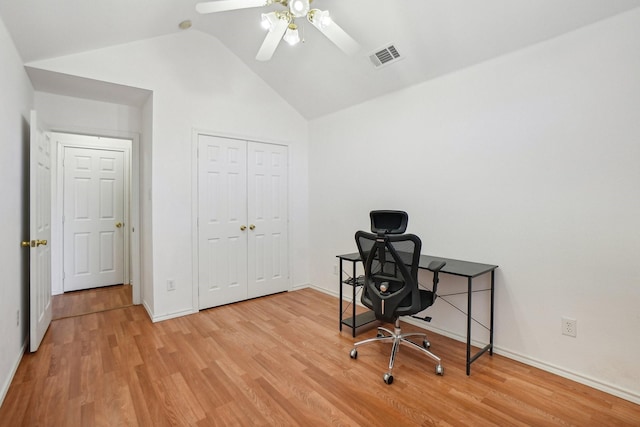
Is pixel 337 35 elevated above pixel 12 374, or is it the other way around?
pixel 337 35

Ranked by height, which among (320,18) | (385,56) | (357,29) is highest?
(357,29)

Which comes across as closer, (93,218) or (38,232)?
(38,232)

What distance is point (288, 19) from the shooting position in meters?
2.03

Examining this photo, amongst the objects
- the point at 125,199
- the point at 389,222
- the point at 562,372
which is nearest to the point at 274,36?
the point at 389,222

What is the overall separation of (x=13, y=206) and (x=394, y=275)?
113 inches

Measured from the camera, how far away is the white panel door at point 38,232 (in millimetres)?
2473

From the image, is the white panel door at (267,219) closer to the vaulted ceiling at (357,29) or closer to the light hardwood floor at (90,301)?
the vaulted ceiling at (357,29)

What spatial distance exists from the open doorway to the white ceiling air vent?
3469 millimetres

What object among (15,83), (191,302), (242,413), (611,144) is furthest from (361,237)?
(15,83)

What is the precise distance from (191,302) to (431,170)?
2.95 meters

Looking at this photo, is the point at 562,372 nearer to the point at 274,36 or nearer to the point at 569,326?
the point at 569,326

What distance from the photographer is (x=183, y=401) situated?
6.32 ft

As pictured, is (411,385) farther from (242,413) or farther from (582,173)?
(582,173)

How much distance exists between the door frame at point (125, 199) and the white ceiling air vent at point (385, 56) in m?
2.90
